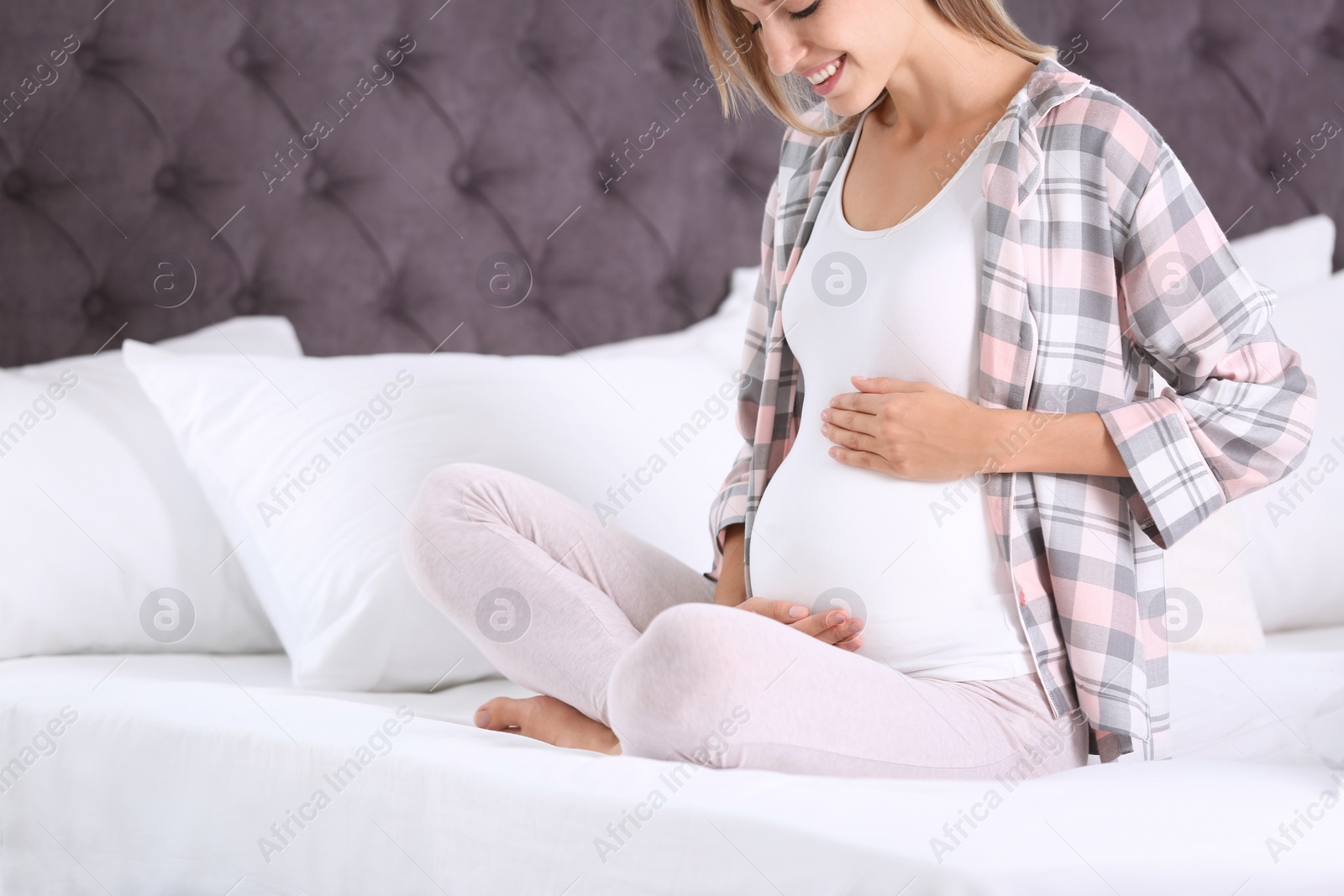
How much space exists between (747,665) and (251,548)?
0.70 metres

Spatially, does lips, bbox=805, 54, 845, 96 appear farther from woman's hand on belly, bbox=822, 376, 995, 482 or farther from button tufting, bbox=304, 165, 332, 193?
button tufting, bbox=304, 165, 332, 193

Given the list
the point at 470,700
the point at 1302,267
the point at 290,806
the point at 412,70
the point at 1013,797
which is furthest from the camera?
the point at 1302,267

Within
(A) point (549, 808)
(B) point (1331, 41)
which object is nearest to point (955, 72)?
(A) point (549, 808)

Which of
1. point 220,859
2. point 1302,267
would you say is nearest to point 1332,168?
point 1302,267

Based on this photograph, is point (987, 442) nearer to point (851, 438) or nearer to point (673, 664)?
point (851, 438)

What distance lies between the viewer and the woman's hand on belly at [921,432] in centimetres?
92

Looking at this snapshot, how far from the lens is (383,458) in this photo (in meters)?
1.28

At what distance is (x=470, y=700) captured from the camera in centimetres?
119

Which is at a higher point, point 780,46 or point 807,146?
point 780,46

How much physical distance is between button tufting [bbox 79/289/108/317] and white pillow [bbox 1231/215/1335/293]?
1.64m

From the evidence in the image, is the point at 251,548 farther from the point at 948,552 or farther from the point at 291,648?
the point at 948,552

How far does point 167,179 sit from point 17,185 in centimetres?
18

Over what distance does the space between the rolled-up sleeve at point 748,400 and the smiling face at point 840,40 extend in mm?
232

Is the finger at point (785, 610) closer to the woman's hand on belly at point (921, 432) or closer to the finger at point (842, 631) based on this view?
the finger at point (842, 631)
